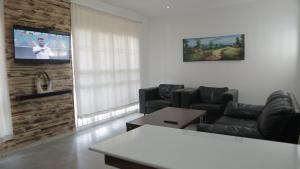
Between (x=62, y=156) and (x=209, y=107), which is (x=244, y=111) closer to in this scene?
(x=209, y=107)

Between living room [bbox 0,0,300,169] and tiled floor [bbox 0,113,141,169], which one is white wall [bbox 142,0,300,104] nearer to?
living room [bbox 0,0,300,169]

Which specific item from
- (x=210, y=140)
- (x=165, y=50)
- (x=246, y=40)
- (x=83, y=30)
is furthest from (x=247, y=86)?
(x=210, y=140)

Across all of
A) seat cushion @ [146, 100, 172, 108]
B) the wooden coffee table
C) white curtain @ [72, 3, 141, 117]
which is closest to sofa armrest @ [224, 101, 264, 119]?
the wooden coffee table

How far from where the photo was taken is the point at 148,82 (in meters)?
6.51

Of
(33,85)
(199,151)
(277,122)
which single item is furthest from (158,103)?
(199,151)

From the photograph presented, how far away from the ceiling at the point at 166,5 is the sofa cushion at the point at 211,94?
1.98 m

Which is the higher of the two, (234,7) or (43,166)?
(234,7)

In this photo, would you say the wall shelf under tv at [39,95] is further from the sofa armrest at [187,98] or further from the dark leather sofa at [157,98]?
the sofa armrest at [187,98]

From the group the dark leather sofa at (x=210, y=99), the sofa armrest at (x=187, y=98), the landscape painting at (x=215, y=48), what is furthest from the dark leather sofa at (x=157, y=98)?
the landscape painting at (x=215, y=48)

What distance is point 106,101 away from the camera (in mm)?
4969

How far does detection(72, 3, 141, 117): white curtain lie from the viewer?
434 centimetres

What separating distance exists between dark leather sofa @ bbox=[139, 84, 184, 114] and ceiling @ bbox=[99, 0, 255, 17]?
1958mm

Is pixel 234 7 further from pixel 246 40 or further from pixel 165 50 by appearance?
pixel 165 50

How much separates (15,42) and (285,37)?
5112 mm
